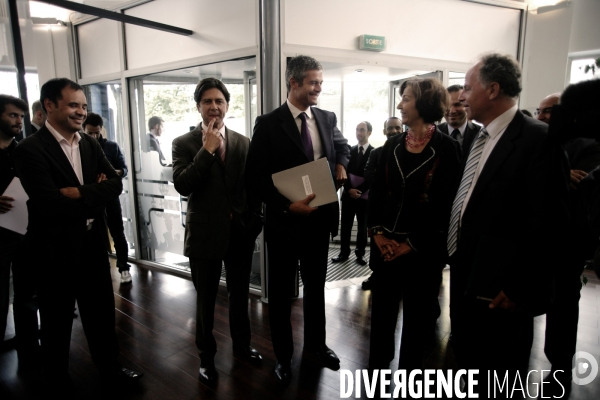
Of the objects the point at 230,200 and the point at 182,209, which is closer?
the point at 230,200

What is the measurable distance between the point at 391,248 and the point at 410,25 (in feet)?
9.16

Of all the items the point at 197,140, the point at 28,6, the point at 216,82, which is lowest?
the point at 197,140

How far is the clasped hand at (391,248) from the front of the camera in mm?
1878

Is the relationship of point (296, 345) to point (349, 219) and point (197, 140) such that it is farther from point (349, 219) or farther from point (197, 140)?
point (349, 219)

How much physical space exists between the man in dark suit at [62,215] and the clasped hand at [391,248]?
5.01ft

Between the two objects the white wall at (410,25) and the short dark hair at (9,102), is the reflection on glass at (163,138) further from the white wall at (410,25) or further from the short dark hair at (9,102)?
the short dark hair at (9,102)

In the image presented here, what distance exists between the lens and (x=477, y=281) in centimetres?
141

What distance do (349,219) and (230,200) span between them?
8.88ft

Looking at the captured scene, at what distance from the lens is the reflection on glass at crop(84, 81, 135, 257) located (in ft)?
14.8

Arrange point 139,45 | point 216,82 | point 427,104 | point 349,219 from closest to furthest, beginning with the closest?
point 427,104
point 216,82
point 139,45
point 349,219

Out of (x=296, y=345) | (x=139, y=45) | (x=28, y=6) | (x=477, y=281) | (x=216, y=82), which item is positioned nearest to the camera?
(x=477, y=281)

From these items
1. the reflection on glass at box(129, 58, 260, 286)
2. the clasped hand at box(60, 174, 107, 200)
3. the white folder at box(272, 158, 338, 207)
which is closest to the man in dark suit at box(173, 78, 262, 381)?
the white folder at box(272, 158, 338, 207)

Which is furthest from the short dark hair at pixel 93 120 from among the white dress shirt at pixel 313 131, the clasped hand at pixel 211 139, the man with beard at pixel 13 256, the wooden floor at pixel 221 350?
the white dress shirt at pixel 313 131

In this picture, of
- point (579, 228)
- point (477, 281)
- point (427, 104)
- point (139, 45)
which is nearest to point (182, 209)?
point (139, 45)
